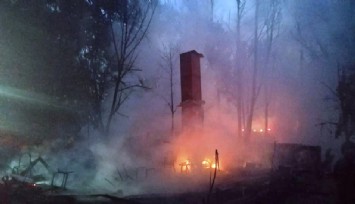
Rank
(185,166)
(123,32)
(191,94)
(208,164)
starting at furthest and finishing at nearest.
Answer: (123,32) → (191,94) → (208,164) → (185,166)

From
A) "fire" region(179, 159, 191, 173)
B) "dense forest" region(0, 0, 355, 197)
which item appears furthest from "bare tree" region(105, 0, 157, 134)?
"fire" region(179, 159, 191, 173)

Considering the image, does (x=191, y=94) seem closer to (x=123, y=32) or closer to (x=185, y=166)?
(x=185, y=166)

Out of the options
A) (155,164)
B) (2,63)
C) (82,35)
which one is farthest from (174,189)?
(82,35)

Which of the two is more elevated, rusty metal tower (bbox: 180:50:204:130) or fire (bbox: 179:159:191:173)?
rusty metal tower (bbox: 180:50:204:130)

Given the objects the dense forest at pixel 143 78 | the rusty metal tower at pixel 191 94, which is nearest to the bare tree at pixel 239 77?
the dense forest at pixel 143 78

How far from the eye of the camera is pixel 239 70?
42.9 metres

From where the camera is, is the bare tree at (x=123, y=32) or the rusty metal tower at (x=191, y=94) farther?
the bare tree at (x=123, y=32)

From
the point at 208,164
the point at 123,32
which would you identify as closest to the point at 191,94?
the point at 208,164

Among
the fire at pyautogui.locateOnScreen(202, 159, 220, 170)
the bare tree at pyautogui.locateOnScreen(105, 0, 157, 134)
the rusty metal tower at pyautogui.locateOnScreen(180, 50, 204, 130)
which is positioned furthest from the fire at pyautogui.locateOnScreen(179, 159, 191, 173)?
the bare tree at pyautogui.locateOnScreen(105, 0, 157, 134)

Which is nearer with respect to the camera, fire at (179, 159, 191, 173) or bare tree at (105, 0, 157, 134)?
fire at (179, 159, 191, 173)

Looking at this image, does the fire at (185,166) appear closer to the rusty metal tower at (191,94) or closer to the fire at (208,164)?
the fire at (208,164)

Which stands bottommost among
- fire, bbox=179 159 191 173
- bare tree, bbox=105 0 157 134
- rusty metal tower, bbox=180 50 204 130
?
fire, bbox=179 159 191 173

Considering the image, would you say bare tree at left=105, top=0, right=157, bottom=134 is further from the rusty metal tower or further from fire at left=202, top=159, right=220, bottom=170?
fire at left=202, top=159, right=220, bottom=170

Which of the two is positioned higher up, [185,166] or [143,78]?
[143,78]
